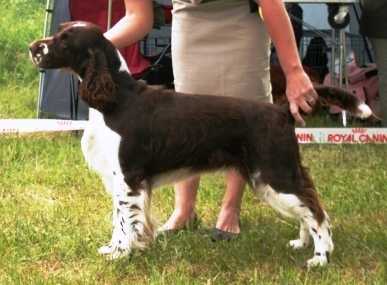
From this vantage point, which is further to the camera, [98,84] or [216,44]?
[216,44]

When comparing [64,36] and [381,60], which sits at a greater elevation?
[64,36]

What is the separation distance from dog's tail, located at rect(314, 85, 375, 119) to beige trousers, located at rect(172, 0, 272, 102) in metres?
0.35

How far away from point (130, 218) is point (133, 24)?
0.90 m

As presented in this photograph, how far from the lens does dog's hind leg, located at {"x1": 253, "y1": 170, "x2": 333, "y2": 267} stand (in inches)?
122

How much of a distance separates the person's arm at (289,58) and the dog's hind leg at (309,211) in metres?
0.31

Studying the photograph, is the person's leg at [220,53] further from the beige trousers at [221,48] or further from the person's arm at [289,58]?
the person's arm at [289,58]

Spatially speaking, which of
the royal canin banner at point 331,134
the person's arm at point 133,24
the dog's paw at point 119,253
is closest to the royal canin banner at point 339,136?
the royal canin banner at point 331,134

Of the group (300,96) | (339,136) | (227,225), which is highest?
(300,96)

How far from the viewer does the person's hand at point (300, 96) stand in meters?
3.04

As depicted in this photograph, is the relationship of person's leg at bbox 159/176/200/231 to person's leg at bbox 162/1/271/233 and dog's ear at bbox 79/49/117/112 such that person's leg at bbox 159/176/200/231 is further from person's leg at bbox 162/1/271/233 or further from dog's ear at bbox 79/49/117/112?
dog's ear at bbox 79/49/117/112

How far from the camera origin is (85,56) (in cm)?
303

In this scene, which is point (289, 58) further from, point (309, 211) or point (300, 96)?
point (309, 211)

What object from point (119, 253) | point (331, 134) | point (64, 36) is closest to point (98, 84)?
A: point (64, 36)

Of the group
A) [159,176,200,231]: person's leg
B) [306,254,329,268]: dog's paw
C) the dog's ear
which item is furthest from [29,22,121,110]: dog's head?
[306,254,329,268]: dog's paw
